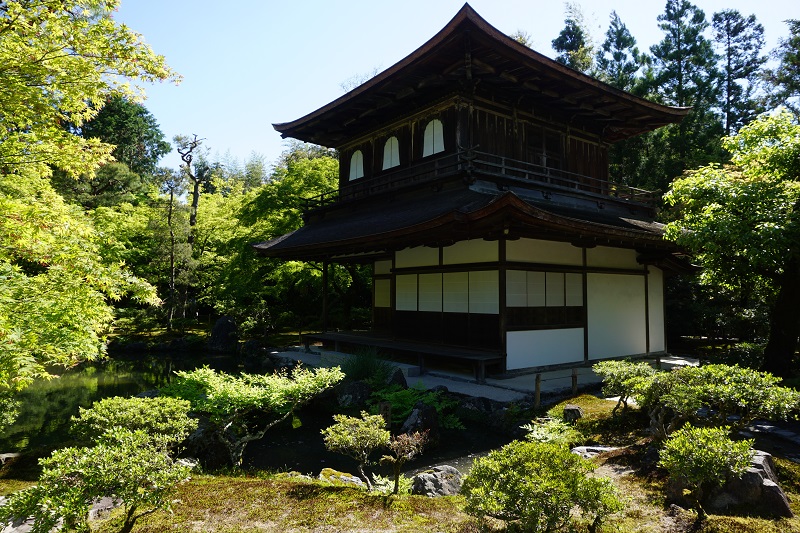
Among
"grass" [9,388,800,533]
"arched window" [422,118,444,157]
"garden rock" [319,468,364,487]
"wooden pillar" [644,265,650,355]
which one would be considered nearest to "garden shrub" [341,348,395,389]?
"garden rock" [319,468,364,487]

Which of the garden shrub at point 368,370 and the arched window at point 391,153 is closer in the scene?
the garden shrub at point 368,370

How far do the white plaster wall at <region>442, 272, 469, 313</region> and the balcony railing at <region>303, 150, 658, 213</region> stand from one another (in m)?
2.66

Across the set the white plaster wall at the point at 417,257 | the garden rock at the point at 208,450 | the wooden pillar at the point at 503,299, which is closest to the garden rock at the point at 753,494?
the garden rock at the point at 208,450

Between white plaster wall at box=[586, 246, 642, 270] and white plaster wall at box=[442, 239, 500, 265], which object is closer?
white plaster wall at box=[442, 239, 500, 265]

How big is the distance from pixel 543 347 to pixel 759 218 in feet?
17.2

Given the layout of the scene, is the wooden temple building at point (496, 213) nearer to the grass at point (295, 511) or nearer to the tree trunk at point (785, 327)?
the tree trunk at point (785, 327)

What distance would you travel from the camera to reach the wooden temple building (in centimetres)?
1105

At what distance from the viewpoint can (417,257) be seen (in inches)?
545

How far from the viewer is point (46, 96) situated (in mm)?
5539

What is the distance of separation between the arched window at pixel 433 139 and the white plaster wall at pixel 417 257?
285 cm

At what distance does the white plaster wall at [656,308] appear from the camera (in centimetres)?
1462

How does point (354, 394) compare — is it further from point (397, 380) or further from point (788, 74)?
point (788, 74)

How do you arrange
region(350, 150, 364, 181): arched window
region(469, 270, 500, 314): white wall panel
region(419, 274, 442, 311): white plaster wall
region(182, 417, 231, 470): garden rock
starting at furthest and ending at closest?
region(350, 150, 364, 181): arched window
region(419, 274, 442, 311): white plaster wall
region(469, 270, 500, 314): white wall panel
region(182, 417, 231, 470): garden rock

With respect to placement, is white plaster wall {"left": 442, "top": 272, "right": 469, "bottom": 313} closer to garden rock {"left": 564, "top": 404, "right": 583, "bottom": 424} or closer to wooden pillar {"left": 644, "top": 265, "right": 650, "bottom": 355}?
garden rock {"left": 564, "top": 404, "right": 583, "bottom": 424}
